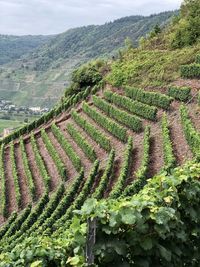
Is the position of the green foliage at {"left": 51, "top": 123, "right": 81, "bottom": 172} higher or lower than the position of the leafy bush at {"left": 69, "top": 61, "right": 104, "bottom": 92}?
lower

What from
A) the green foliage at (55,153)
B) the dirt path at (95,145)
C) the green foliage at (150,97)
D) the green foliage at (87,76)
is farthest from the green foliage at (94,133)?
the green foliage at (87,76)

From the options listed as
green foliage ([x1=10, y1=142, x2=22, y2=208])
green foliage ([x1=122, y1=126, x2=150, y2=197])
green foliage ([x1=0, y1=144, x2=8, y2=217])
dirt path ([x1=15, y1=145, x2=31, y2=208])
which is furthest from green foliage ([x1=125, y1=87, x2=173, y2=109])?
green foliage ([x1=0, y1=144, x2=8, y2=217])

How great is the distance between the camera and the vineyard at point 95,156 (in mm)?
27031

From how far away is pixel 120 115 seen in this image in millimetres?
37750

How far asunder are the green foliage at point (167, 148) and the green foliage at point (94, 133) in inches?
193

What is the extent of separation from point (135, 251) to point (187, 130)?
67.4 feet

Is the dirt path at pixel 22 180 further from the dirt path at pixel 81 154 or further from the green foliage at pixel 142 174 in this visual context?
the green foliage at pixel 142 174

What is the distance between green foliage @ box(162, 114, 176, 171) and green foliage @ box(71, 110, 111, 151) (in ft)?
16.1

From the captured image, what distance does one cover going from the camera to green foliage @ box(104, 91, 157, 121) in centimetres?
3456

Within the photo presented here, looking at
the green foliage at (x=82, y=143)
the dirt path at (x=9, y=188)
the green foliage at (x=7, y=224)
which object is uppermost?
the green foliage at (x=82, y=143)

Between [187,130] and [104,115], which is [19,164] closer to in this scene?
[104,115]

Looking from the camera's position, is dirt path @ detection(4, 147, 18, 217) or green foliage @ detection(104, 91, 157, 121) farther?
dirt path @ detection(4, 147, 18, 217)

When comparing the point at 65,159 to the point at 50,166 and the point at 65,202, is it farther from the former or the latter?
the point at 65,202

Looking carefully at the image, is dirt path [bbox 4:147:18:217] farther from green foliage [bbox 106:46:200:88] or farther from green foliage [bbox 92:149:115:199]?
green foliage [bbox 106:46:200:88]
